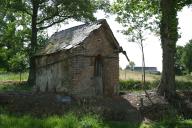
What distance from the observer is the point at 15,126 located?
16672 millimetres

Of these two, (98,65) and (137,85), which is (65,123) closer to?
(98,65)

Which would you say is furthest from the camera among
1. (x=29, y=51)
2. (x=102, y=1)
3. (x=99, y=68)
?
(x=102, y=1)

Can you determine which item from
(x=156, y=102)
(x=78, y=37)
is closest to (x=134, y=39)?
(x=78, y=37)

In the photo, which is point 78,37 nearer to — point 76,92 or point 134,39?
point 76,92

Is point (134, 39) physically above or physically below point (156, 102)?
above

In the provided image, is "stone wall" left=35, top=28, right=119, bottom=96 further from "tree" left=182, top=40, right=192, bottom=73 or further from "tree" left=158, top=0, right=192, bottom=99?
"tree" left=182, top=40, right=192, bottom=73

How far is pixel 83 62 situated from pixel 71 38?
2.54m

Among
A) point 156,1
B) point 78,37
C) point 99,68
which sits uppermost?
point 156,1

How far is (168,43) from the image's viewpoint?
28.3 metres

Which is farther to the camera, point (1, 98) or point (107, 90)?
point (107, 90)

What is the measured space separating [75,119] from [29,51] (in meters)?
24.7

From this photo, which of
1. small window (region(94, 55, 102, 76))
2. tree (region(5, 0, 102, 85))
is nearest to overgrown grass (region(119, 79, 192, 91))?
tree (region(5, 0, 102, 85))

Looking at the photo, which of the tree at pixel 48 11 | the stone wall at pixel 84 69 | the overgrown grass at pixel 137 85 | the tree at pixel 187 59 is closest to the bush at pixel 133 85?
the overgrown grass at pixel 137 85

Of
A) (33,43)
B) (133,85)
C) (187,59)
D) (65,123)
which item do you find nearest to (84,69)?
(65,123)
